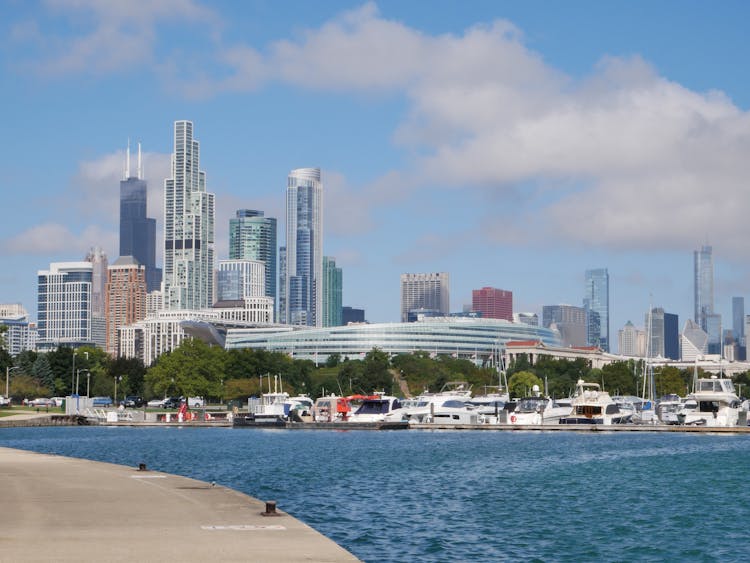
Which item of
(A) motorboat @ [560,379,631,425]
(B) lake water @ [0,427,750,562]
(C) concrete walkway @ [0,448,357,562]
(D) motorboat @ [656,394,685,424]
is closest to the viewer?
(C) concrete walkway @ [0,448,357,562]

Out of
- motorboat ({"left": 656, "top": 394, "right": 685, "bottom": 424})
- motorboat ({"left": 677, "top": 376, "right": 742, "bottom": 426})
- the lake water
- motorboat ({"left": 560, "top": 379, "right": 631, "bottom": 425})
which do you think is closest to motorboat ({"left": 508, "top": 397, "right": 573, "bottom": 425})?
motorboat ({"left": 560, "top": 379, "right": 631, "bottom": 425})

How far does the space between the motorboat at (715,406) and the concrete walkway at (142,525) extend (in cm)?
9158

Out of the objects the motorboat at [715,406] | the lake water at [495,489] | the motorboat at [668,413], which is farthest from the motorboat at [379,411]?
the motorboat at [715,406]

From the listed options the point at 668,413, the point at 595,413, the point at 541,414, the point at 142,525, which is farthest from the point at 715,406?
the point at 142,525

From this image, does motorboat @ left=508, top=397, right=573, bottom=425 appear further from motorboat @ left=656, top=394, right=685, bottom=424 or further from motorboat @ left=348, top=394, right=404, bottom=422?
motorboat @ left=348, top=394, right=404, bottom=422

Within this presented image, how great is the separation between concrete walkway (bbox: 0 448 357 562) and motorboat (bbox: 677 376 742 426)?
9158cm

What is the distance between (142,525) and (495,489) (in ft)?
96.9

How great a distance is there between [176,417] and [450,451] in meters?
89.5

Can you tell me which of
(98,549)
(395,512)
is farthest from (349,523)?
(98,549)

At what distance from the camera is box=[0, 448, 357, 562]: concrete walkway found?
966 inches

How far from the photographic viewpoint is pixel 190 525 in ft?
94.4

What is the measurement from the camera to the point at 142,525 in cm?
2861

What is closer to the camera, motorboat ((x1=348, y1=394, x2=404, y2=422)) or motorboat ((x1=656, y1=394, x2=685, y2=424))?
motorboat ((x1=348, y1=394, x2=404, y2=422))

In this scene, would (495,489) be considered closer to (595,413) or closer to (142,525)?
(142,525)
